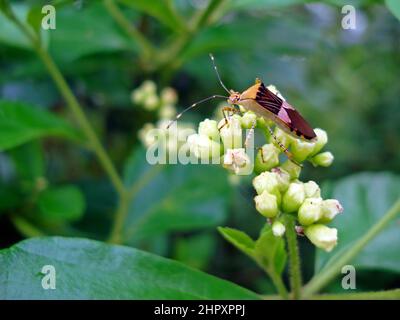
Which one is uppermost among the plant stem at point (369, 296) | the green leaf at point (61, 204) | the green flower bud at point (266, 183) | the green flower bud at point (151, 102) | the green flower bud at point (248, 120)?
the green flower bud at point (151, 102)

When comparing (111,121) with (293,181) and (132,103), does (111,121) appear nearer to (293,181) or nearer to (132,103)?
(132,103)

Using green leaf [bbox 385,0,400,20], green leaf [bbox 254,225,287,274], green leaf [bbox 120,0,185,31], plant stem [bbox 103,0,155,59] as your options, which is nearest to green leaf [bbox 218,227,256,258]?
green leaf [bbox 254,225,287,274]

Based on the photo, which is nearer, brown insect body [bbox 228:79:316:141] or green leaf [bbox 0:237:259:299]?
green leaf [bbox 0:237:259:299]

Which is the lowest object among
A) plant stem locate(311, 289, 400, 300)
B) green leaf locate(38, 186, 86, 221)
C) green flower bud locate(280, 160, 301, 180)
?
plant stem locate(311, 289, 400, 300)

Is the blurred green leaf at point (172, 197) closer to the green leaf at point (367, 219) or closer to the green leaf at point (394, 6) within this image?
the green leaf at point (367, 219)

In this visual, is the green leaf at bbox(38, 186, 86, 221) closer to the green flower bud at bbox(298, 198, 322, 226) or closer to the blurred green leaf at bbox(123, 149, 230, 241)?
the blurred green leaf at bbox(123, 149, 230, 241)

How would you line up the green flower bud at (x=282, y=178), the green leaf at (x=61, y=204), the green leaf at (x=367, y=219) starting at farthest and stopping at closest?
the green leaf at (x=61, y=204), the green leaf at (x=367, y=219), the green flower bud at (x=282, y=178)

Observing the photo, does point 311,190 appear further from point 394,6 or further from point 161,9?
point 161,9

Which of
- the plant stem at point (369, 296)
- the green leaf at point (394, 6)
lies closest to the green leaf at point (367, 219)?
the plant stem at point (369, 296)
